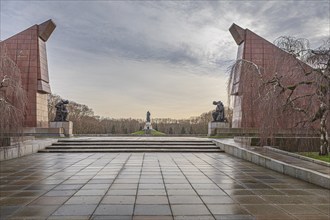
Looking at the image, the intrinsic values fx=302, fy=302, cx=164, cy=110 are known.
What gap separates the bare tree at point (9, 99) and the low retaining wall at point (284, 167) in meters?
7.64

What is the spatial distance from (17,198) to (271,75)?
880 cm

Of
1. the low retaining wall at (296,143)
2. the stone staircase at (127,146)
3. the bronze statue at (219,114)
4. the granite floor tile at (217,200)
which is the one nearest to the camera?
the granite floor tile at (217,200)

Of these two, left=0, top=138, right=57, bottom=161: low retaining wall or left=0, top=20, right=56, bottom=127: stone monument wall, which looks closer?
left=0, top=138, right=57, bottom=161: low retaining wall

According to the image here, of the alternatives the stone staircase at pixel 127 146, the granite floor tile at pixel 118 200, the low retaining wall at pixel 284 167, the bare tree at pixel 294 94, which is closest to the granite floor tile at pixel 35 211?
the granite floor tile at pixel 118 200

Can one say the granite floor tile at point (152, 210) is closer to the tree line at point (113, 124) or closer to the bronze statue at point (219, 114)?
the bronze statue at point (219, 114)

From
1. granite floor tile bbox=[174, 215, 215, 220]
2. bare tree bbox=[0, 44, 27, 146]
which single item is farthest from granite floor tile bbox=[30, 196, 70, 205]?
bare tree bbox=[0, 44, 27, 146]

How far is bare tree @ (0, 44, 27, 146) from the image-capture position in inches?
357

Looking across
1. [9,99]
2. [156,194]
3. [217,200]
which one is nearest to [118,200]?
[156,194]

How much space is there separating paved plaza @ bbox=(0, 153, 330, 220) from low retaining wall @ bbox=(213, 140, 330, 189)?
0.64 ft

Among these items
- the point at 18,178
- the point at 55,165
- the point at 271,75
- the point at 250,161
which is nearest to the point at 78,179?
the point at 18,178

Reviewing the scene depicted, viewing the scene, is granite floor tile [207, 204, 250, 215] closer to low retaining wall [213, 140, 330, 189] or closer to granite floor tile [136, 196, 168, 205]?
granite floor tile [136, 196, 168, 205]

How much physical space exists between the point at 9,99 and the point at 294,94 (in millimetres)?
9369

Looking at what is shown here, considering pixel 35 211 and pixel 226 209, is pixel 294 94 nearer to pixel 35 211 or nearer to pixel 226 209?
pixel 226 209

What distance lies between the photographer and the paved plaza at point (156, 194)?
433cm
